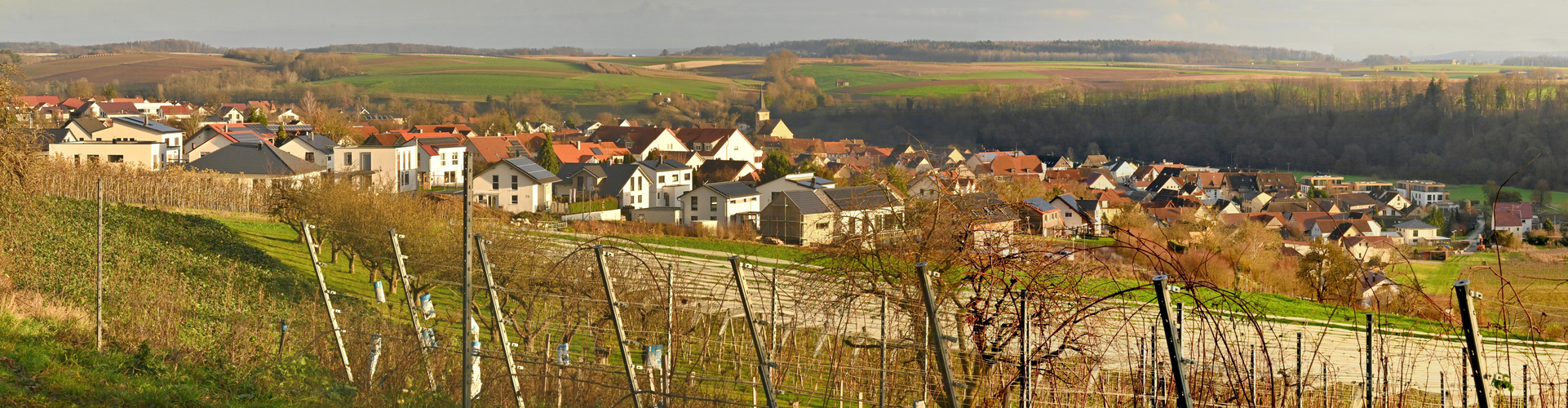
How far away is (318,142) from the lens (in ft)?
148

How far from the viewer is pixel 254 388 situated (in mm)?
6574

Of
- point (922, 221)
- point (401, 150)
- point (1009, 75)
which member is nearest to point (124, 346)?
point (922, 221)

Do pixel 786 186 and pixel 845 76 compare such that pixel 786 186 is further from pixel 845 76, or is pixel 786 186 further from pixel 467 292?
pixel 845 76

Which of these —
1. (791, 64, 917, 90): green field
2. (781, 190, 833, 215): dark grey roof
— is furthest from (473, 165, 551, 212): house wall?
(791, 64, 917, 90): green field

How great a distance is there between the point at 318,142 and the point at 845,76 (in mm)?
118178

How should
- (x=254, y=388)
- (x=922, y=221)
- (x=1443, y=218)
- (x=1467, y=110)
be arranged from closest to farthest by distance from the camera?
(x=922, y=221) < (x=254, y=388) < (x=1443, y=218) < (x=1467, y=110)

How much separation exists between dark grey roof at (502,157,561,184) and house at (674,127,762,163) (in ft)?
75.9

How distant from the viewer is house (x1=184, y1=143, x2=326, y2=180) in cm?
3462

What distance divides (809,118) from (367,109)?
45.0 metres

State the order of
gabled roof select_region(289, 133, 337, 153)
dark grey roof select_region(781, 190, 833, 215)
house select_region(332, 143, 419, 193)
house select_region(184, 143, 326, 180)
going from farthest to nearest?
gabled roof select_region(289, 133, 337, 153), house select_region(332, 143, 419, 193), house select_region(184, 143, 326, 180), dark grey roof select_region(781, 190, 833, 215)

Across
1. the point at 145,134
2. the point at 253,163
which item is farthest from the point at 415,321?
the point at 145,134

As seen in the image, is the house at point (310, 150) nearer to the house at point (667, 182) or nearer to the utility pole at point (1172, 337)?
the house at point (667, 182)

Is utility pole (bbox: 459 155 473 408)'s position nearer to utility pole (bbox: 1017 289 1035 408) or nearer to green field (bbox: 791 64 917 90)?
utility pole (bbox: 1017 289 1035 408)

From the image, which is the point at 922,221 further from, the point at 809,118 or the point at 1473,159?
the point at 809,118
